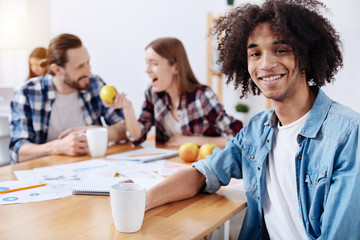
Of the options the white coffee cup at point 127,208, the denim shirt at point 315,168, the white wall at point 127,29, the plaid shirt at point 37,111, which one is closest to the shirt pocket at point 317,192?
the denim shirt at point 315,168

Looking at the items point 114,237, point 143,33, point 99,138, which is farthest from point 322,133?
point 143,33

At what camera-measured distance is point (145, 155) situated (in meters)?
1.65

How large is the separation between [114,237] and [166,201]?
26 cm

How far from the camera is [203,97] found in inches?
84.4

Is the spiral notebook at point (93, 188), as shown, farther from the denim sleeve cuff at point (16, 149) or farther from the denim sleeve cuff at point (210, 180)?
the denim sleeve cuff at point (16, 149)

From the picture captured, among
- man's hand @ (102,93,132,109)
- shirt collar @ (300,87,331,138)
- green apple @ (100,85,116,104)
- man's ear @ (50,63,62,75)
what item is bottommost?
man's hand @ (102,93,132,109)

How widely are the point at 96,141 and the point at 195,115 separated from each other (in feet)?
2.28

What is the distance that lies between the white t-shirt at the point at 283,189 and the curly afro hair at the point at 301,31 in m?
0.18

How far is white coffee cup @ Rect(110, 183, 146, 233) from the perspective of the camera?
0.85 m

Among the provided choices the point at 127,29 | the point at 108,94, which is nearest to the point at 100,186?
the point at 108,94

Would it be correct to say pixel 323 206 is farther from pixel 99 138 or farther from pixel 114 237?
pixel 99 138

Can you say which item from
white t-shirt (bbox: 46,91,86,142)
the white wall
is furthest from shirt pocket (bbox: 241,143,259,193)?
the white wall

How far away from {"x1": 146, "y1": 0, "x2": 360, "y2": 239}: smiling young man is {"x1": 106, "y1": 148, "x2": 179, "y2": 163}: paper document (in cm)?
39

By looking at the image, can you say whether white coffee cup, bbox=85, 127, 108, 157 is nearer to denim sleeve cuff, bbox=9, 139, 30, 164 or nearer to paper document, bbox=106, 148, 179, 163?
paper document, bbox=106, 148, 179, 163
